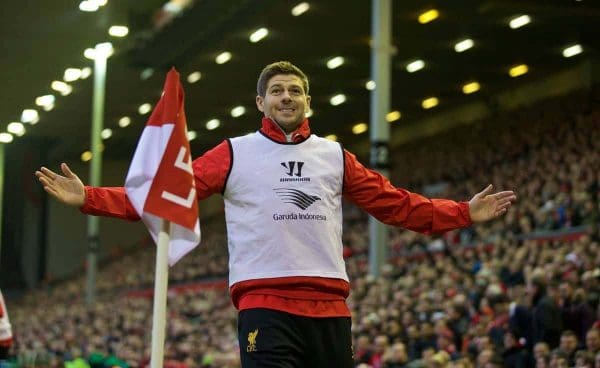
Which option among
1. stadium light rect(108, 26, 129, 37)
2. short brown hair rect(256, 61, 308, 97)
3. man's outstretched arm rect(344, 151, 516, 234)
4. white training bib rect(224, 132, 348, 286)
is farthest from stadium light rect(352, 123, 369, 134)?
white training bib rect(224, 132, 348, 286)

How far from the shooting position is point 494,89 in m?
42.2

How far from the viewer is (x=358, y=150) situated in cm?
5388

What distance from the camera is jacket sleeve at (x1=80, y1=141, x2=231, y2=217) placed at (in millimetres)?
6180

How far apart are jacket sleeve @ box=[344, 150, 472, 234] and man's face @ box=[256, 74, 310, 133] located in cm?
32

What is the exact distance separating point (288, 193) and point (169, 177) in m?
0.68

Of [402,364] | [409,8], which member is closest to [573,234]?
[402,364]

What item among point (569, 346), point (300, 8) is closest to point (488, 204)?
point (569, 346)

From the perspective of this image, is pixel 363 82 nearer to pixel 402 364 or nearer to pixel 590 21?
pixel 590 21

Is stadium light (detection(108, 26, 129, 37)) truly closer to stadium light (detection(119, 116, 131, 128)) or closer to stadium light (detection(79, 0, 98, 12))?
stadium light (detection(79, 0, 98, 12))

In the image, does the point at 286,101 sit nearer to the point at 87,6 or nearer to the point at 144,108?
the point at 87,6

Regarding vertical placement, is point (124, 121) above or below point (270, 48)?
above

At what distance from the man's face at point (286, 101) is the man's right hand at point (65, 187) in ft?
3.24

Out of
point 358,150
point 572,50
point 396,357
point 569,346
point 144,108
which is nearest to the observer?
point 569,346

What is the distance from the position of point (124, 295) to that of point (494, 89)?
13.8 m
